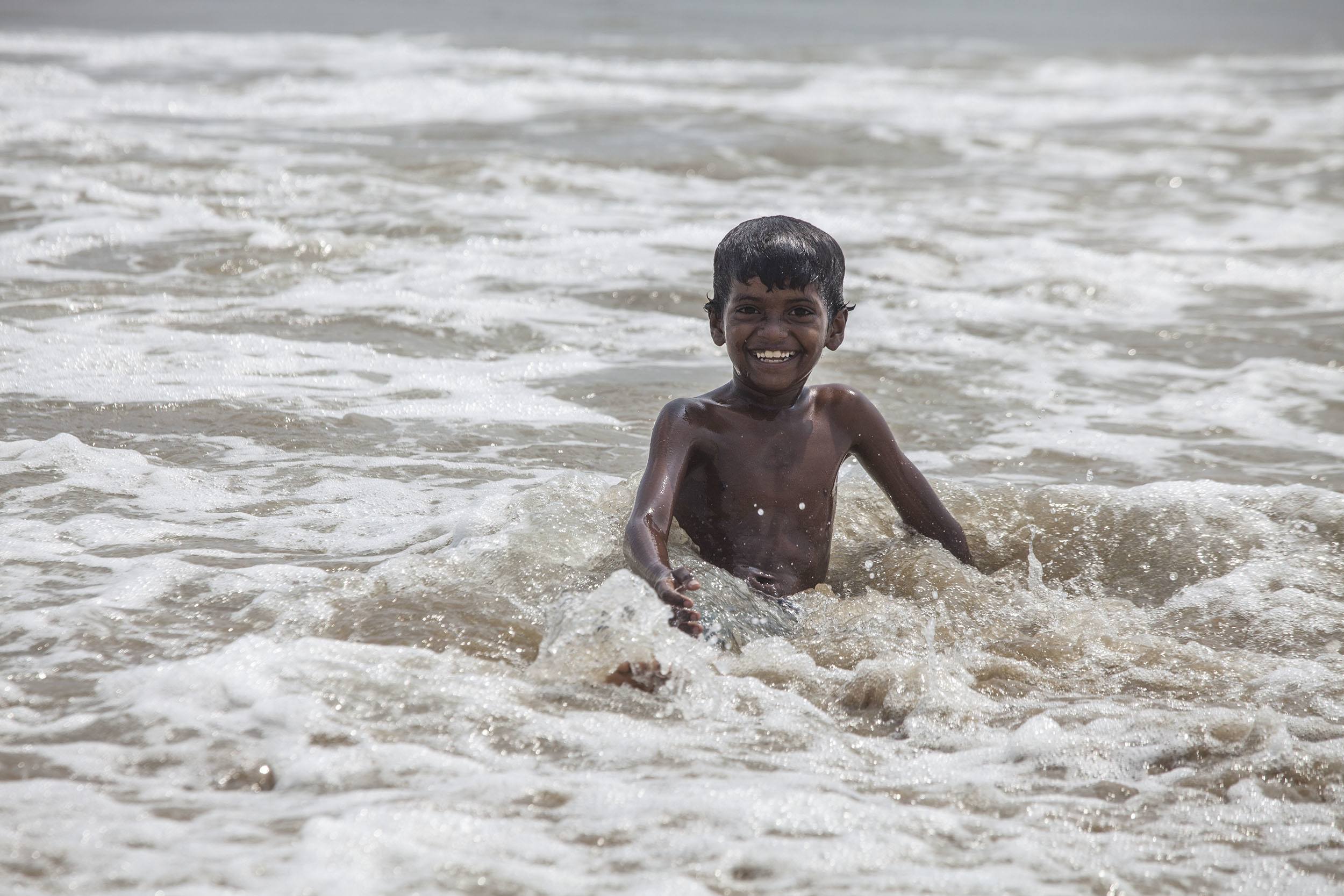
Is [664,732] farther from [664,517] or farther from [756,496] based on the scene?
[756,496]

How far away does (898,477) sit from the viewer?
150 inches

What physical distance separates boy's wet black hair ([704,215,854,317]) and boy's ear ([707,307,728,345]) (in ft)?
0.25

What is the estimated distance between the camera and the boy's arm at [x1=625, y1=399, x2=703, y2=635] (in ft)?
9.62

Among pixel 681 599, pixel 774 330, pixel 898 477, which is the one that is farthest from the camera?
pixel 898 477

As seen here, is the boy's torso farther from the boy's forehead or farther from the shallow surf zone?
the boy's forehead

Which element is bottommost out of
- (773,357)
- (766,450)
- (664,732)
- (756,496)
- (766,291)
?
(664,732)

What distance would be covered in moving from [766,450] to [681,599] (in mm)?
784

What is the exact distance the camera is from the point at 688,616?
289cm

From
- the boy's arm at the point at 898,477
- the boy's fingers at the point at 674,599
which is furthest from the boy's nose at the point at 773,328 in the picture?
the boy's fingers at the point at 674,599

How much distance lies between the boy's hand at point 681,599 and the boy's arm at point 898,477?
0.93m

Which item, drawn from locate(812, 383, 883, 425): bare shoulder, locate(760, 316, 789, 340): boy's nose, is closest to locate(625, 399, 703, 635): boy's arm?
locate(760, 316, 789, 340): boy's nose

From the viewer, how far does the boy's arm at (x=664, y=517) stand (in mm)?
2932

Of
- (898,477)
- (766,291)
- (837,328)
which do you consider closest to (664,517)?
(766,291)

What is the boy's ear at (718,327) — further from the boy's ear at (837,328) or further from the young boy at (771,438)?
the boy's ear at (837,328)
